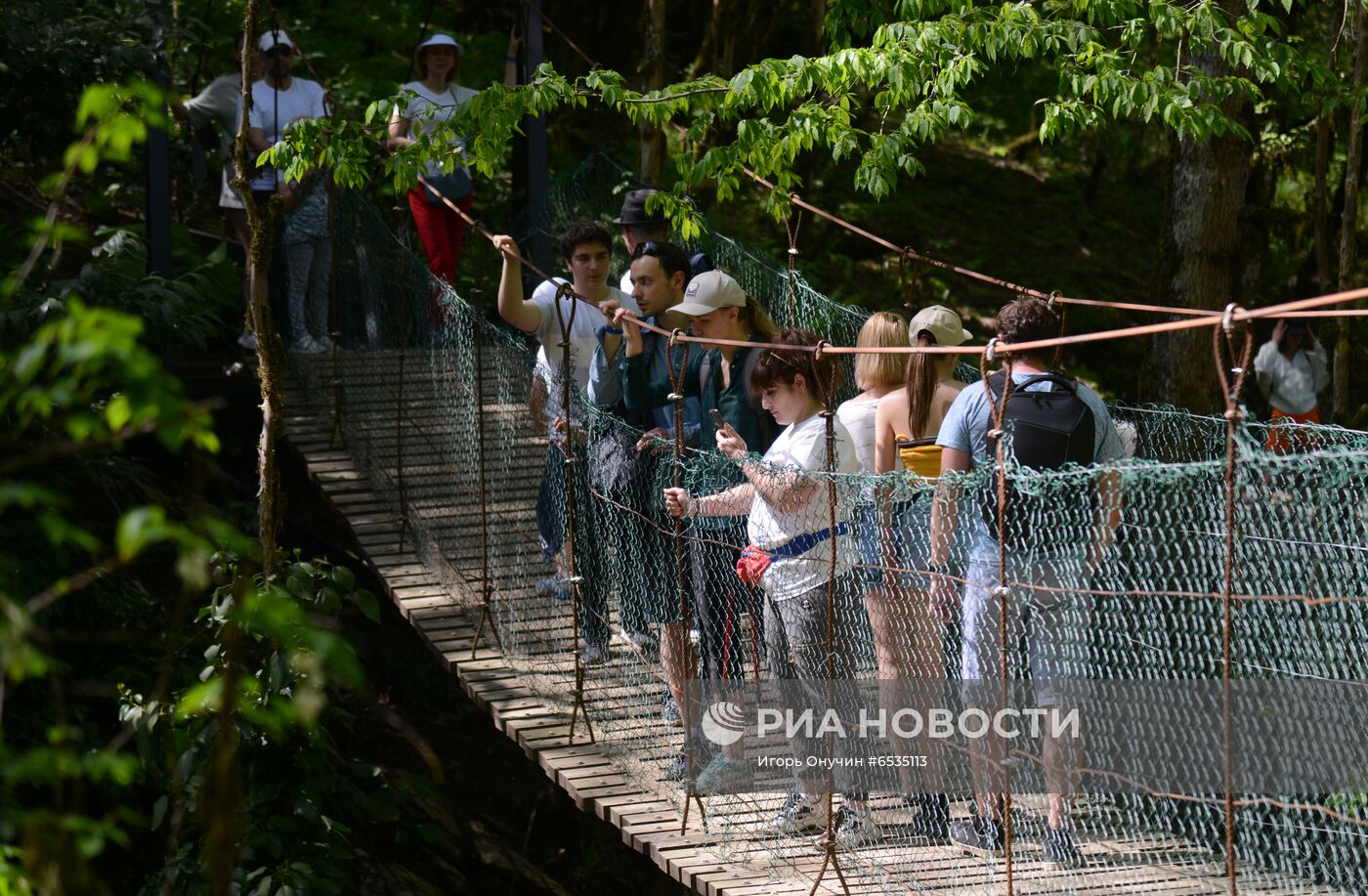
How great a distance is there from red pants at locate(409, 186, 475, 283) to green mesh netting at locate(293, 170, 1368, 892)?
399 millimetres

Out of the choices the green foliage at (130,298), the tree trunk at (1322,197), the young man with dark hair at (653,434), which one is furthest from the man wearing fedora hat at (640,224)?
the tree trunk at (1322,197)

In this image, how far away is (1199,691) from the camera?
11.3 feet

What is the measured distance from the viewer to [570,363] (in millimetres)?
4156

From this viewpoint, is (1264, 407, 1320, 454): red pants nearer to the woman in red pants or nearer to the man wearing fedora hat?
the man wearing fedora hat

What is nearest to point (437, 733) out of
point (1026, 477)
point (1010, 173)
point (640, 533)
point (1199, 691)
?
point (640, 533)

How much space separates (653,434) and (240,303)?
10.6ft

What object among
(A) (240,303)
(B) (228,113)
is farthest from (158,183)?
(A) (240,303)

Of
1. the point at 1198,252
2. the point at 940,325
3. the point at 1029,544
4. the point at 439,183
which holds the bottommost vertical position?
the point at 1029,544

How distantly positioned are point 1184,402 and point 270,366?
4.00 meters

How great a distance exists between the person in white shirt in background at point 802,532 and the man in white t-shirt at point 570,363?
686mm

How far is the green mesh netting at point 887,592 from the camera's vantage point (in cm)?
319

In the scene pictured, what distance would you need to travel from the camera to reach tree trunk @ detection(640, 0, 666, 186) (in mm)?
6723

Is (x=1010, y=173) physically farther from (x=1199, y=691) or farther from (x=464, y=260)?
(x=1199, y=691)

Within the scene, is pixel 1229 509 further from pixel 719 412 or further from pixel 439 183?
pixel 439 183
